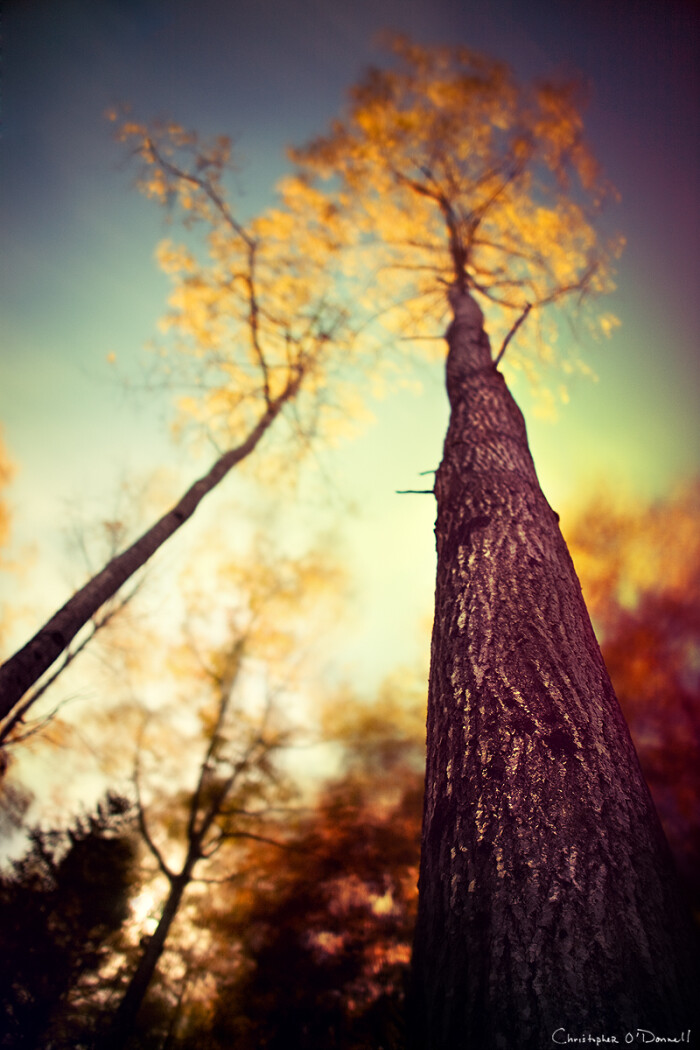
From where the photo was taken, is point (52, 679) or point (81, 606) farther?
point (52, 679)

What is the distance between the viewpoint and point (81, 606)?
10.8 ft

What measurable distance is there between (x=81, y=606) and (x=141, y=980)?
5.38 metres

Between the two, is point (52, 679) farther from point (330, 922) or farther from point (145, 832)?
point (330, 922)

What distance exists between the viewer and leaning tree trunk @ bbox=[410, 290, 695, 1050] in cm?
85

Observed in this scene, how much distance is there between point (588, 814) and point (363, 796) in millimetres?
8660

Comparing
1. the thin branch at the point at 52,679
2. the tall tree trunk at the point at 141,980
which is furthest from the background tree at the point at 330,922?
the thin branch at the point at 52,679

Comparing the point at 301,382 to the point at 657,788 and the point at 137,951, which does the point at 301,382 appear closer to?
the point at 137,951

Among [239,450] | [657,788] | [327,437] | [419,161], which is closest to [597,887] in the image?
[239,450]

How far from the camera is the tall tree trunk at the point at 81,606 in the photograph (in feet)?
8.61

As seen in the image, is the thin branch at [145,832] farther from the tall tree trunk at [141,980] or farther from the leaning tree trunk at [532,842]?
the leaning tree trunk at [532,842]

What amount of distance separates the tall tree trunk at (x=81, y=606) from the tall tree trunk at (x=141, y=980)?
5.11 meters

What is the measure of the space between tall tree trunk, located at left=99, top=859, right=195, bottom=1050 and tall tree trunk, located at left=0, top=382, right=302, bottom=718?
511 cm

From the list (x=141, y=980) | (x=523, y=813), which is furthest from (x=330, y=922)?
(x=523, y=813)
